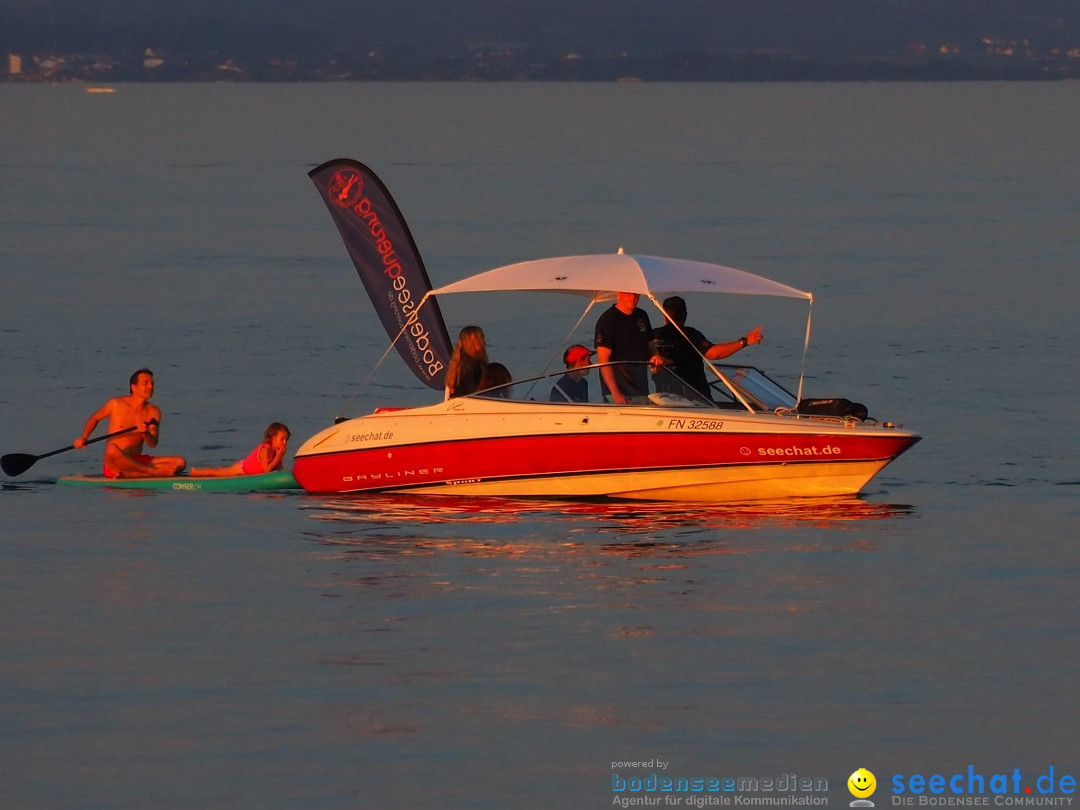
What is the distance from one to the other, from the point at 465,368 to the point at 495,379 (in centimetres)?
34

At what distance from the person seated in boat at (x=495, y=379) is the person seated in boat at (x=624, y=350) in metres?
0.94

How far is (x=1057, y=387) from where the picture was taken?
111ft

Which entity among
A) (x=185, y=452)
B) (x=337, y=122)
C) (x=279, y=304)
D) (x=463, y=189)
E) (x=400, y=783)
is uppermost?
(x=337, y=122)

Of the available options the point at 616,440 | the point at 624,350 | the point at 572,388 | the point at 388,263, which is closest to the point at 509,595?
the point at 616,440

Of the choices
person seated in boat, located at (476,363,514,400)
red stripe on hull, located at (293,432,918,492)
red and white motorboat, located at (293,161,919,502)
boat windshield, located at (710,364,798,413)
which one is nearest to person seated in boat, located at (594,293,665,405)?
red and white motorboat, located at (293,161,919,502)

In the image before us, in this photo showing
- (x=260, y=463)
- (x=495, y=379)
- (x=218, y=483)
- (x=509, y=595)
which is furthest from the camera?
(x=260, y=463)

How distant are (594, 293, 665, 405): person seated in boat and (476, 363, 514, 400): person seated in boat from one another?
0.94 m

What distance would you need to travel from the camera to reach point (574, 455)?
2292 cm

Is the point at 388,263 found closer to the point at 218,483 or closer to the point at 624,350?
the point at 218,483

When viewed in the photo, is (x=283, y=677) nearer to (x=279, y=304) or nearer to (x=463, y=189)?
(x=279, y=304)

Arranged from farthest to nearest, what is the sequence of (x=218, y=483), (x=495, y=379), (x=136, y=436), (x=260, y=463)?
(x=136, y=436) → (x=260, y=463) → (x=218, y=483) → (x=495, y=379)

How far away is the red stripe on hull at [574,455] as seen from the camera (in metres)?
22.4

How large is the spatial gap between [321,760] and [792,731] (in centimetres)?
305

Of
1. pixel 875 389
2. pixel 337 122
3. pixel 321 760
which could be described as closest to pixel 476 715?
pixel 321 760
